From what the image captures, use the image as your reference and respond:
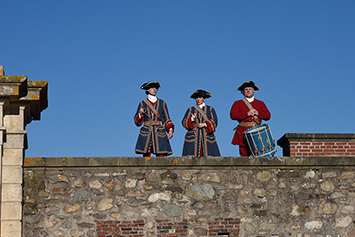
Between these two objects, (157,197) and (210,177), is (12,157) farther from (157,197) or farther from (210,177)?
(210,177)

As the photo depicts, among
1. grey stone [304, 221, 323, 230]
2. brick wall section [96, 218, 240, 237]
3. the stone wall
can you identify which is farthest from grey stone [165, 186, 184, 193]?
grey stone [304, 221, 323, 230]

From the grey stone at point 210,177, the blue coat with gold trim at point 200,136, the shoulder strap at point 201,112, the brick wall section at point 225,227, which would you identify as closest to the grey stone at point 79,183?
the grey stone at point 210,177

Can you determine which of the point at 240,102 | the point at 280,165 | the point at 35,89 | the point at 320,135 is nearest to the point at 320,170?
the point at 280,165

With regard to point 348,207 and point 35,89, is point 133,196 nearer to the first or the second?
point 35,89

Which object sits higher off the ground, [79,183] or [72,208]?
[79,183]

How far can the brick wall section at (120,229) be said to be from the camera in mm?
12009

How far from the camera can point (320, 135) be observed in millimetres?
15922

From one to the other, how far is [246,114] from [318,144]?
8.82ft

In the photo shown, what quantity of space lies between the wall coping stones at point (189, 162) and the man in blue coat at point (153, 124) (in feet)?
4.08

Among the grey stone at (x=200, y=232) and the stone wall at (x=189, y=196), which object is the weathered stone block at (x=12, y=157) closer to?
the stone wall at (x=189, y=196)

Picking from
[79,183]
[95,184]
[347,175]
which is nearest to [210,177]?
[95,184]

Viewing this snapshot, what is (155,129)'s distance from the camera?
13820mm

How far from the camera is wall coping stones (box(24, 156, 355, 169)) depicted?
12203 millimetres

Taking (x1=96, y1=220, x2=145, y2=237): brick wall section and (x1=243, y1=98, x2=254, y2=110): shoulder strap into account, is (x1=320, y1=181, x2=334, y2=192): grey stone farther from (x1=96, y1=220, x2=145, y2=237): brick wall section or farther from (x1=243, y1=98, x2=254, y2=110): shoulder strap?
(x1=96, y1=220, x2=145, y2=237): brick wall section
